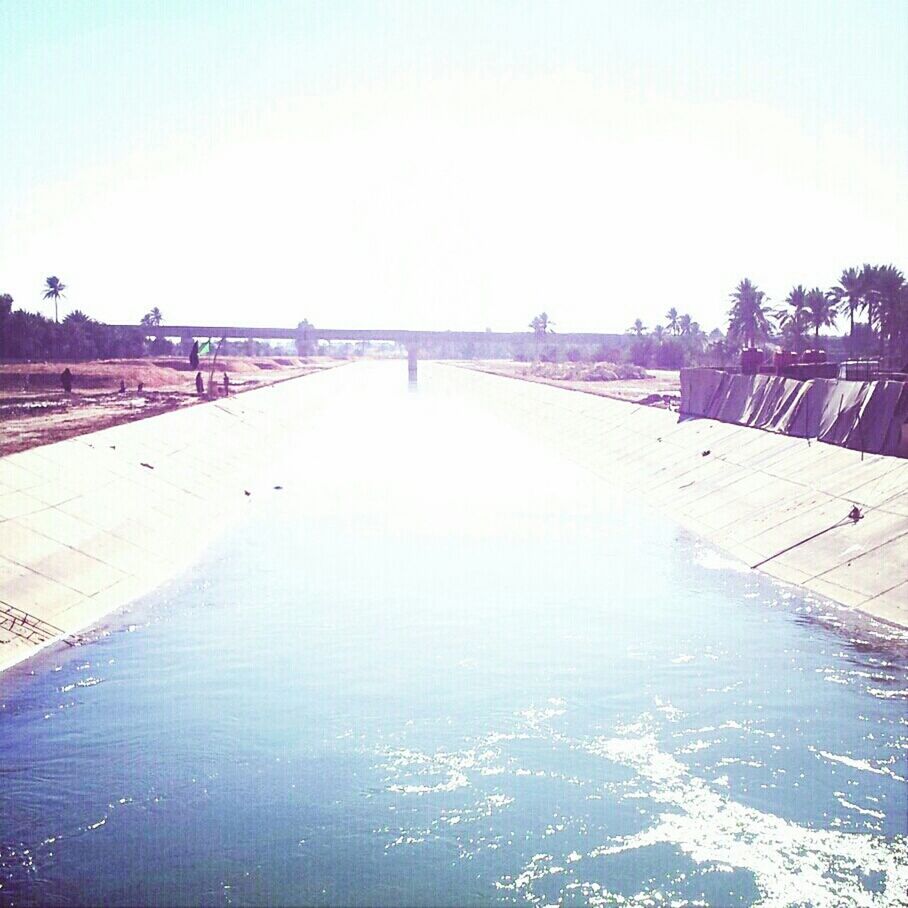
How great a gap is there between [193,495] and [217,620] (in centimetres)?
2233

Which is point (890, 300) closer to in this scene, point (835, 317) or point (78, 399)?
point (835, 317)

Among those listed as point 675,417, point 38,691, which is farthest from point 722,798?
point 675,417

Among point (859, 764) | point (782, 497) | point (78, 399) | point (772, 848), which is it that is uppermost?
point (78, 399)

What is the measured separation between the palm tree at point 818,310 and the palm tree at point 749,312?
1435 cm

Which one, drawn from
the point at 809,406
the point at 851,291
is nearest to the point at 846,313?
the point at 851,291

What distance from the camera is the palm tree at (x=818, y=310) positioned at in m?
132

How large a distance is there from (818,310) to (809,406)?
9333 centimetres

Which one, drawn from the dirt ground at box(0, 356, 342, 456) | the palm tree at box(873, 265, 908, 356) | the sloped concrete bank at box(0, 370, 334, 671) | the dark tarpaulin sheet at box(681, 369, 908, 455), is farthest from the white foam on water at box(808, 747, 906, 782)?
the palm tree at box(873, 265, 908, 356)

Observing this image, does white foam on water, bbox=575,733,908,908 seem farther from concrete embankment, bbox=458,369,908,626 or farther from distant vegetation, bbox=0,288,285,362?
distant vegetation, bbox=0,288,285,362

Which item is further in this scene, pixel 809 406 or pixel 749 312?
pixel 749 312

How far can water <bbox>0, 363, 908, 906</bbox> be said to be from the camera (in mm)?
14758

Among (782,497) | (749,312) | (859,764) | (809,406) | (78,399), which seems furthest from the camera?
(749,312)

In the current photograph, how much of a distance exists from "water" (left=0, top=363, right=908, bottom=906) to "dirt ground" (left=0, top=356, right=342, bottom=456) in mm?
25051

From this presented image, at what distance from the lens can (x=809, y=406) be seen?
4597 cm
